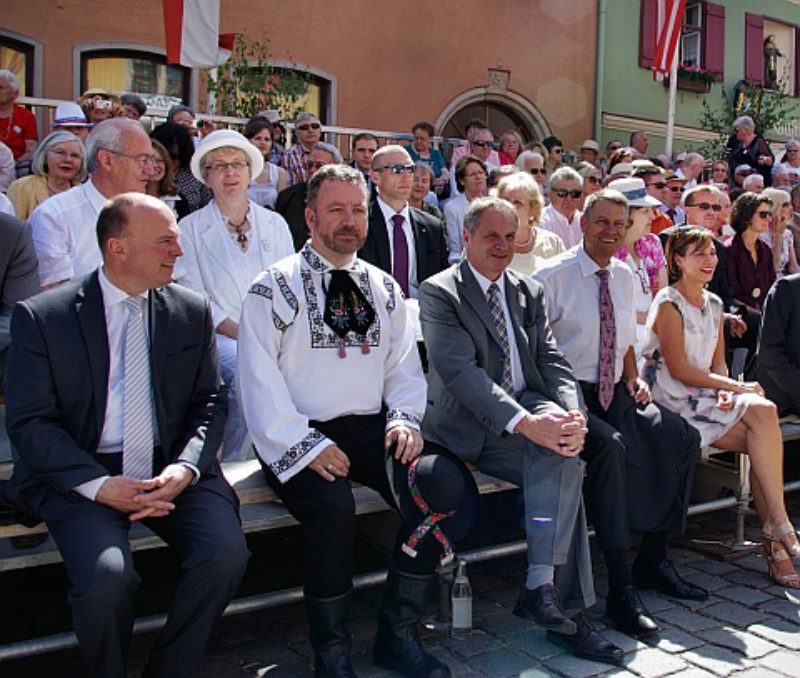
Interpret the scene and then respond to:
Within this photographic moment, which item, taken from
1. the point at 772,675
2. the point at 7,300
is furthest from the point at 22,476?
the point at 772,675

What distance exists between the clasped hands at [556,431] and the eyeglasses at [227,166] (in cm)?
207

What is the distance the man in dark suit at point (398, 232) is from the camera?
19.5 feet

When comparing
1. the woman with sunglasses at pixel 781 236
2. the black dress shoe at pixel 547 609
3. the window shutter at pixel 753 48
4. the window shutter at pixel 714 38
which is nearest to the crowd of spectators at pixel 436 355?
the black dress shoe at pixel 547 609

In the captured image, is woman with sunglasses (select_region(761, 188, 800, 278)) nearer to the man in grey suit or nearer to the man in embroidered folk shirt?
the man in grey suit

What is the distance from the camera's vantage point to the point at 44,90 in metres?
11.1

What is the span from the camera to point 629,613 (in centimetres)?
396

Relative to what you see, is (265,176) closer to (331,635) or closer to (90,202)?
(90,202)

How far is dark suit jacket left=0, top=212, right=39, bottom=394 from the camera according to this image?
13.1 feet

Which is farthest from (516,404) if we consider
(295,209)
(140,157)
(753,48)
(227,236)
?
(753,48)

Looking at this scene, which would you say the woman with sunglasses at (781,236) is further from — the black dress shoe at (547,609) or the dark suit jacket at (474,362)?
the black dress shoe at (547,609)

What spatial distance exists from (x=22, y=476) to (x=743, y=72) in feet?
61.1

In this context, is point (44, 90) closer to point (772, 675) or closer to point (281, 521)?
point (281, 521)

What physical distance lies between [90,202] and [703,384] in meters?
3.22

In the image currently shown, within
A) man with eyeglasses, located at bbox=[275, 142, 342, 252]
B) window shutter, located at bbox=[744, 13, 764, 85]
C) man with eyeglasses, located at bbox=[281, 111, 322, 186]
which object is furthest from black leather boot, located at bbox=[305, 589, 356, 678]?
window shutter, located at bbox=[744, 13, 764, 85]
